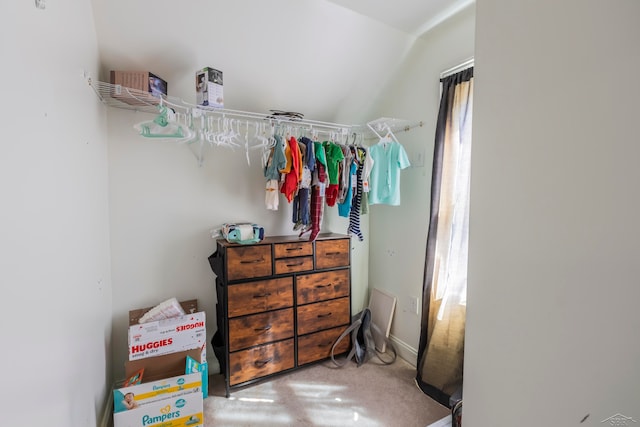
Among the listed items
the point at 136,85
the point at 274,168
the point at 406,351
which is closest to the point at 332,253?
the point at 274,168

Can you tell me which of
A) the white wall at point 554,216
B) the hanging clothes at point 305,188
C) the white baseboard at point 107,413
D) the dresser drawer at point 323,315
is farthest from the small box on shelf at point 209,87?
the white baseboard at point 107,413

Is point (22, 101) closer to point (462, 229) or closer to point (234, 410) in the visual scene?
point (234, 410)

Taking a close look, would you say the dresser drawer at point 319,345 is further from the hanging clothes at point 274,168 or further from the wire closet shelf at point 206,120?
the wire closet shelf at point 206,120

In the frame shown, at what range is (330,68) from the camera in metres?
2.24

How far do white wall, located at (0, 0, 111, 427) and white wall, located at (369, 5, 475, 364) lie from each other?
220 cm

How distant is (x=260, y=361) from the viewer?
207cm

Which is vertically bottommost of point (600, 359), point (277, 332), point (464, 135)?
point (277, 332)

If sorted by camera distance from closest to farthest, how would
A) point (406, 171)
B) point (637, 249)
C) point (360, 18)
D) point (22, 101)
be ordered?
point (637, 249) → point (22, 101) → point (360, 18) → point (406, 171)

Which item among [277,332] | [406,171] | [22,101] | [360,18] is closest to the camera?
[22,101]

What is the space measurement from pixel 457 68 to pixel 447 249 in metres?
1.31

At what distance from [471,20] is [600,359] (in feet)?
7.06

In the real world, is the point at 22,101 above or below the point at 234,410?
above

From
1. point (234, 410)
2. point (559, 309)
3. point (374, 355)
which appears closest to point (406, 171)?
point (374, 355)

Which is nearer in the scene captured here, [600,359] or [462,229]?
[600,359]
